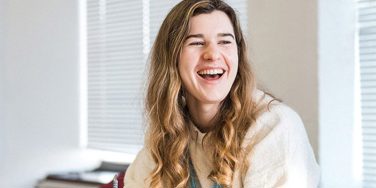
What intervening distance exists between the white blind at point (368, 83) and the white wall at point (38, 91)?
2.08m

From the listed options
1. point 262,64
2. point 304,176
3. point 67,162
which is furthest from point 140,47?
point 304,176

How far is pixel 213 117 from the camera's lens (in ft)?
5.58

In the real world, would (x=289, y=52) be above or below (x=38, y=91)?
above

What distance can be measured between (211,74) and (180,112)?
0.76 feet

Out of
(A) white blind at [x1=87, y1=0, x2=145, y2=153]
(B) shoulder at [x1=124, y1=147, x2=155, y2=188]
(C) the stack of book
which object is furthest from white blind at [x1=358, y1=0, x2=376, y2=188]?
(C) the stack of book

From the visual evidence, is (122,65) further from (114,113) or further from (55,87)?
(55,87)

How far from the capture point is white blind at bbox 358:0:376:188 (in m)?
1.92

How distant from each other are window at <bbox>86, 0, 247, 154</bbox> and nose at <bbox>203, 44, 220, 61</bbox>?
1.39 meters

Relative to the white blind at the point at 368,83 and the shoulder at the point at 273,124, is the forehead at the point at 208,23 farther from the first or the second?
the white blind at the point at 368,83

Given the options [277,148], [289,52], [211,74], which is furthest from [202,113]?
[289,52]

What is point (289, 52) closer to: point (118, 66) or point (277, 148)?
point (277, 148)

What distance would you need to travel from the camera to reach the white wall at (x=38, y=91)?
3.43m

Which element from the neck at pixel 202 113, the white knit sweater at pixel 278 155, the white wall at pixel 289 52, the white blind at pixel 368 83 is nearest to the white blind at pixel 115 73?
the white wall at pixel 289 52

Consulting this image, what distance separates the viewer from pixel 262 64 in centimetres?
201
